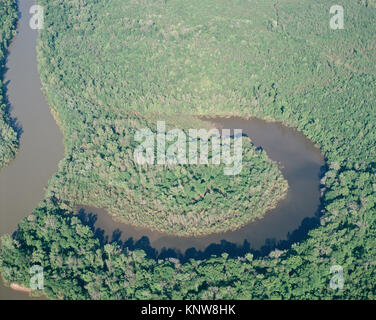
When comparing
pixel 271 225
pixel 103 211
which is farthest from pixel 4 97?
pixel 271 225

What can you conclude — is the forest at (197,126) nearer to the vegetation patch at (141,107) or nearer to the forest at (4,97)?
the vegetation patch at (141,107)

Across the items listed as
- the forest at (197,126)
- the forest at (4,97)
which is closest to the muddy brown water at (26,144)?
the forest at (4,97)

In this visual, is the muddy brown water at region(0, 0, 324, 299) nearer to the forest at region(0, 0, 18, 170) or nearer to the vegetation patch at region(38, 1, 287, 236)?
the forest at region(0, 0, 18, 170)

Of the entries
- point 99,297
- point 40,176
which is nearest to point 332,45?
point 40,176

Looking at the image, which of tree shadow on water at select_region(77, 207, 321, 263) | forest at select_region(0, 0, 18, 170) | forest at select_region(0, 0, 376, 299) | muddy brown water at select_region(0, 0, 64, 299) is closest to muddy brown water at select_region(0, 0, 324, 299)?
muddy brown water at select_region(0, 0, 64, 299)

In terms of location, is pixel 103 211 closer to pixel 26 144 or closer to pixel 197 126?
pixel 26 144
